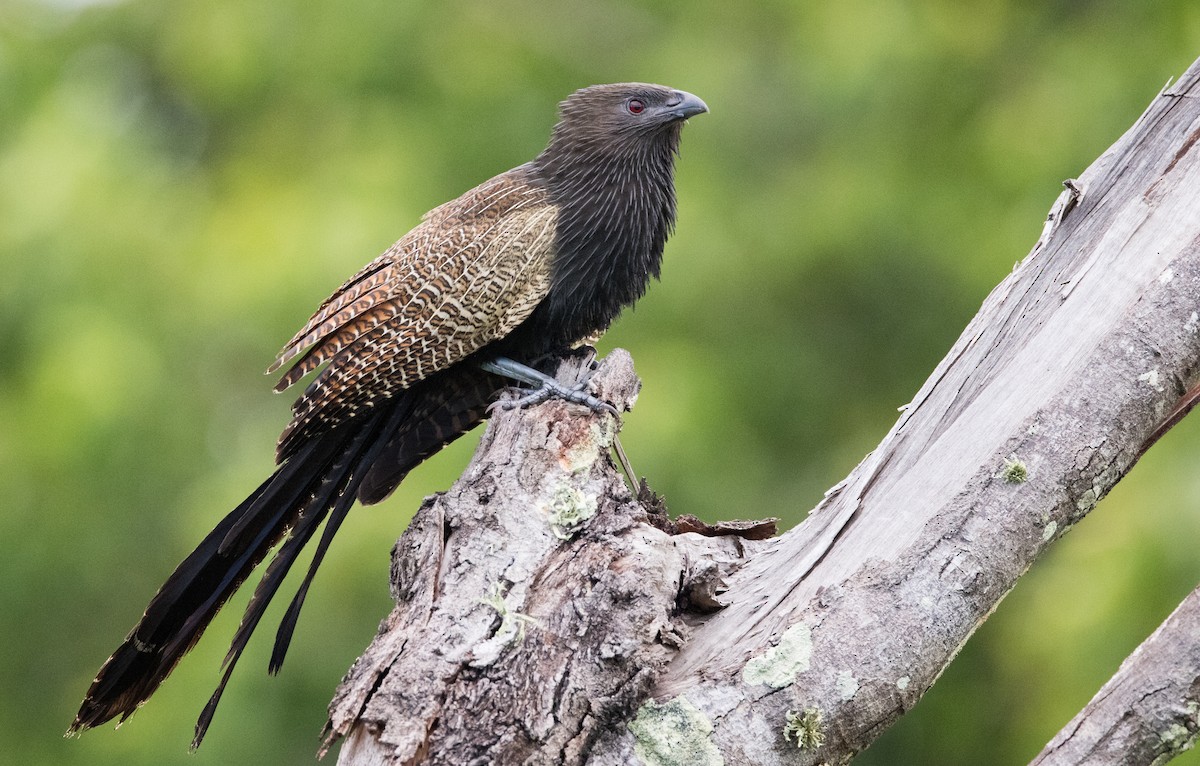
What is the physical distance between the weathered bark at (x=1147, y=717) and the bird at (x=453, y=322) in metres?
1.44

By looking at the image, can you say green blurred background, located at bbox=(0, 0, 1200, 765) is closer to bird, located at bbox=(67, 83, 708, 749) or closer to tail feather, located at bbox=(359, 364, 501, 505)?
tail feather, located at bbox=(359, 364, 501, 505)

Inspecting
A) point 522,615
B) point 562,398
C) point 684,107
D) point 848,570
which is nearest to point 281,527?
point 562,398

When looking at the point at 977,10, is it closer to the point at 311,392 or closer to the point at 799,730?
the point at 311,392

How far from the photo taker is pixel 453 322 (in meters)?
3.76

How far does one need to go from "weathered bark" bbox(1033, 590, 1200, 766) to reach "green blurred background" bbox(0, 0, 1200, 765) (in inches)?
113

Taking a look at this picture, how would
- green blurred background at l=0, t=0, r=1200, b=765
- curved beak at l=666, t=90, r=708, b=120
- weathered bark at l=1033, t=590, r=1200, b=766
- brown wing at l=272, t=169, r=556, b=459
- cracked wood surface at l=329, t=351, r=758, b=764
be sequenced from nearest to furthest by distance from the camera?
1. weathered bark at l=1033, t=590, r=1200, b=766
2. cracked wood surface at l=329, t=351, r=758, b=764
3. brown wing at l=272, t=169, r=556, b=459
4. curved beak at l=666, t=90, r=708, b=120
5. green blurred background at l=0, t=0, r=1200, b=765

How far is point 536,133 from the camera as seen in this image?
7.16 metres

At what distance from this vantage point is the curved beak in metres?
4.29

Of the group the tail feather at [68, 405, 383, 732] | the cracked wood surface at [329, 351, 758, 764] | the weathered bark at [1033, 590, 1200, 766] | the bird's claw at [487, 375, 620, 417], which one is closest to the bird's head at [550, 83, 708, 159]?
the bird's claw at [487, 375, 620, 417]

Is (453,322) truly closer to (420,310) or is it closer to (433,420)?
(420,310)

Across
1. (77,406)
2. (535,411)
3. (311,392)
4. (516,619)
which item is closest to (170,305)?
(77,406)

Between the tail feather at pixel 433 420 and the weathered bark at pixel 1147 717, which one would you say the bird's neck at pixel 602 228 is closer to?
the tail feather at pixel 433 420

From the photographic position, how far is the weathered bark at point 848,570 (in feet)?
7.67

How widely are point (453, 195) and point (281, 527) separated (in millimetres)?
3540
